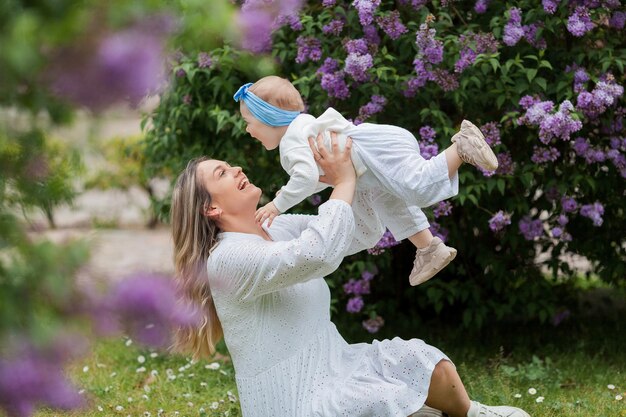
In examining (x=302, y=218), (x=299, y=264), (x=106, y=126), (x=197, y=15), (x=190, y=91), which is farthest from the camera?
(x=190, y=91)

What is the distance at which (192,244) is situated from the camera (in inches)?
127

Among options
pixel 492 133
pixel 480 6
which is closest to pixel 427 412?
pixel 492 133

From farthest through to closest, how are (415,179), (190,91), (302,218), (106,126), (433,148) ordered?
1. (190,91)
2. (433,148)
3. (302,218)
4. (415,179)
5. (106,126)

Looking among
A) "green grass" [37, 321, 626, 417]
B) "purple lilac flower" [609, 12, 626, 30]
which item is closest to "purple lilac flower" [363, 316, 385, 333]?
"green grass" [37, 321, 626, 417]

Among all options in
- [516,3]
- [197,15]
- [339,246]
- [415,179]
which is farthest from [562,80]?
[197,15]

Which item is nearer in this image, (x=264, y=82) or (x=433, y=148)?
(x=264, y=82)

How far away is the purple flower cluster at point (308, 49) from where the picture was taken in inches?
178

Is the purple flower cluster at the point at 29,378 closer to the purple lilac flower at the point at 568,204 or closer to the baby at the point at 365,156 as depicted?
the baby at the point at 365,156

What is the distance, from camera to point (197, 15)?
1.46 metres

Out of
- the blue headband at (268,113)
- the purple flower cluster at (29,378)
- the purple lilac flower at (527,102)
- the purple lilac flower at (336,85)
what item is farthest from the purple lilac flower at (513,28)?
the purple flower cluster at (29,378)

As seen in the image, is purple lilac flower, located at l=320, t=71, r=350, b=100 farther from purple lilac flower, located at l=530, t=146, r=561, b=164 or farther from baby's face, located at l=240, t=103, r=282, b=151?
baby's face, located at l=240, t=103, r=282, b=151

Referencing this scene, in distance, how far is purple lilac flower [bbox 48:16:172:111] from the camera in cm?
129

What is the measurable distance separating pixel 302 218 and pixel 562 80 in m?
1.54

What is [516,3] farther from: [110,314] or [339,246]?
[110,314]
